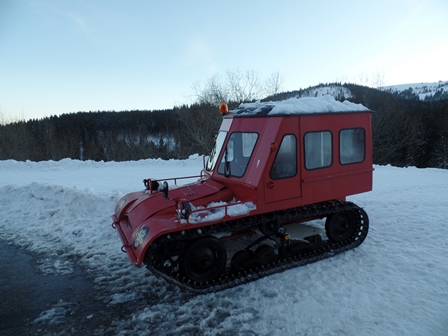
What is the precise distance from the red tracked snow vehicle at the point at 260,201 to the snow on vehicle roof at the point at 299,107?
21 mm

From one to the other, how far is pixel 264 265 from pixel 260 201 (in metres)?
1.04

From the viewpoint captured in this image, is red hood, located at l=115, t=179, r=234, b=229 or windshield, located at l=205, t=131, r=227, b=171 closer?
A: red hood, located at l=115, t=179, r=234, b=229

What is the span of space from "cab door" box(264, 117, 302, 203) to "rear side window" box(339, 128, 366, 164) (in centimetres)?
106

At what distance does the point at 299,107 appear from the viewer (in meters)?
5.62

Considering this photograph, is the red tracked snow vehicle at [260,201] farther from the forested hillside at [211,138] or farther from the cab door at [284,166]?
the forested hillside at [211,138]

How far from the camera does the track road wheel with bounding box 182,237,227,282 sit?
193 inches

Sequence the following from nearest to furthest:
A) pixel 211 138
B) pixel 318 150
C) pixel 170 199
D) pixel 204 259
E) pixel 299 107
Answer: pixel 204 259 → pixel 170 199 → pixel 299 107 → pixel 318 150 → pixel 211 138

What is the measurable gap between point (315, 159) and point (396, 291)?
2292mm

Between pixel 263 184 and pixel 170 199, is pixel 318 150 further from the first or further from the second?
pixel 170 199

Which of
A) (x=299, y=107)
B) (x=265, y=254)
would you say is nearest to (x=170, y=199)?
(x=265, y=254)

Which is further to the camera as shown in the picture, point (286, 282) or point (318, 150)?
point (318, 150)

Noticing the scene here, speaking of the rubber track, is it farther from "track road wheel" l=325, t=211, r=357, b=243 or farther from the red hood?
the red hood

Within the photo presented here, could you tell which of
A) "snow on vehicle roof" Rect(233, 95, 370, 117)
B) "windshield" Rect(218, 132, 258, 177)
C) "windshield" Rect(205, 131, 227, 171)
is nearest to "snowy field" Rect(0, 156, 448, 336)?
"windshield" Rect(218, 132, 258, 177)

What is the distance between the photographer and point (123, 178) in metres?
13.2
